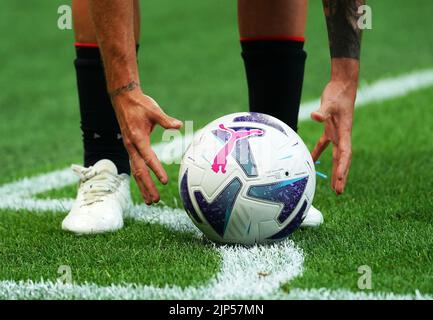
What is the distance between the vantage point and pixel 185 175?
2744 millimetres

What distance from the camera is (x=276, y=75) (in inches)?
129

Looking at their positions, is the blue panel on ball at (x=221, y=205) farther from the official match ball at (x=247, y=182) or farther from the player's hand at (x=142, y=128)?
the player's hand at (x=142, y=128)

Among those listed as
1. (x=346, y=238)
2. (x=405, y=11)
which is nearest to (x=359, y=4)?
(x=346, y=238)

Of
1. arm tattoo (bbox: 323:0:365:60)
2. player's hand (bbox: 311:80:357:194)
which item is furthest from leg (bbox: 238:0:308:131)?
player's hand (bbox: 311:80:357:194)

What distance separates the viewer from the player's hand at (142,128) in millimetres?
2557

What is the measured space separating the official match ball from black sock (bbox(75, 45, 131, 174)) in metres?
0.66

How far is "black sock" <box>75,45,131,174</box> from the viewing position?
3305 millimetres

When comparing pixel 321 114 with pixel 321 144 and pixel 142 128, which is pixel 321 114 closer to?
pixel 321 144

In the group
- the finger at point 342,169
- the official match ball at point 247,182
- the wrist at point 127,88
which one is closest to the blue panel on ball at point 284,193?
the official match ball at point 247,182

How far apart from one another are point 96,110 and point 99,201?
0.37m

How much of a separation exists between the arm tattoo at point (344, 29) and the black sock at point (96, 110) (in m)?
0.93

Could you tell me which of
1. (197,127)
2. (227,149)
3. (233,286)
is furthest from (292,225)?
(197,127)

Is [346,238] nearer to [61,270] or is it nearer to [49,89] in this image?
[61,270]

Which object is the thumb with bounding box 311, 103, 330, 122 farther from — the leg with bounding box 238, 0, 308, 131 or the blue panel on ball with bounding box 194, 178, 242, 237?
the leg with bounding box 238, 0, 308, 131
